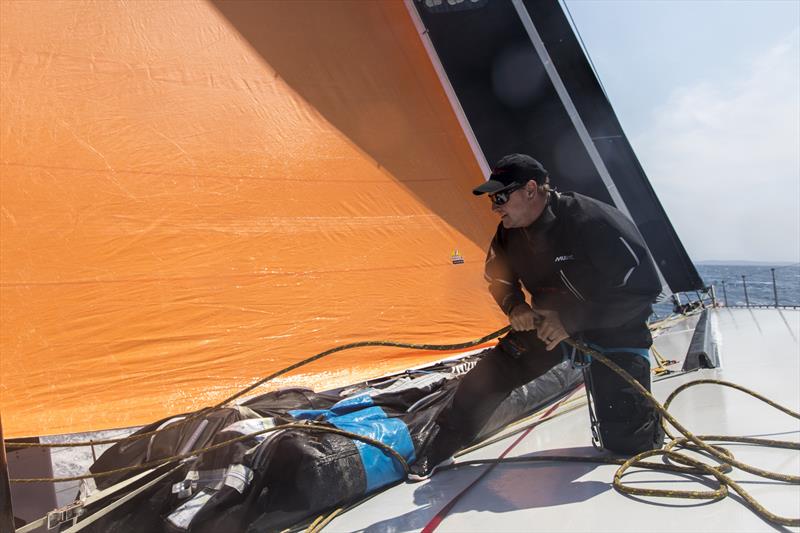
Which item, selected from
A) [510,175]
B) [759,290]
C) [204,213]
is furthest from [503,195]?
[759,290]

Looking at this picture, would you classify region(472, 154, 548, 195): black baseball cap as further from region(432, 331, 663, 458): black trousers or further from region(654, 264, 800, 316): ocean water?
region(654, 264, 800, 316): ocean water

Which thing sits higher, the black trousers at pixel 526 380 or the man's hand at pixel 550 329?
the man's hand at pixel 550 329

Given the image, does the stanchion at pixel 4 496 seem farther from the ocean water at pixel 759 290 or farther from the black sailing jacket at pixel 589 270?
the ocean water at pixel 759 290

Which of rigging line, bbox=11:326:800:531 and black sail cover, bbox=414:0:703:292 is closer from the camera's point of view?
rigging line, bbox=11:326:800:531

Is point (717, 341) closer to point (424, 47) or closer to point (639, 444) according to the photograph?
point (639, 444)

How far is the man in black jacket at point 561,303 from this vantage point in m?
1.74

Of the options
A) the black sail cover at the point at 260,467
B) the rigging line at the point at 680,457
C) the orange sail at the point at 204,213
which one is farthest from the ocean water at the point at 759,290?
the black sail cover at the point at 260,467

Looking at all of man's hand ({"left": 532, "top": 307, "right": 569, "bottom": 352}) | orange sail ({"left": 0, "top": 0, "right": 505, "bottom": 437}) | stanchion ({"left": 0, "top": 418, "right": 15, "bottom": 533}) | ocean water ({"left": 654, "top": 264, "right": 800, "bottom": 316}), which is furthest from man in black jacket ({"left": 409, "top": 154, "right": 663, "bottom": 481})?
ocean water ({"left": 654, "top": 264, "right": 800, "bottom": 316})

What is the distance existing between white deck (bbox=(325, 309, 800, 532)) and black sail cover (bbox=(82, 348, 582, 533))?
105 millimetres

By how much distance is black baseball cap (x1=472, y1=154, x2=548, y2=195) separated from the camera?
5.82 feet

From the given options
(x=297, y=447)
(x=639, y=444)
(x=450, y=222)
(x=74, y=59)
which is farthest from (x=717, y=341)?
(x=74, y=59)

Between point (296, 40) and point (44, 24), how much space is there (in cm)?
149

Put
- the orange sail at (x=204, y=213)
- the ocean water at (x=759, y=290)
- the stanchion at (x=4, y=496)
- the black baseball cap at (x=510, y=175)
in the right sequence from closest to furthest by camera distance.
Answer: the stanchion at (x=4, y=496) < the black baseball cap at (x=510, y=175) < the orange sail at (x=204, y=213) < the ocean water at (x=759, y=290)

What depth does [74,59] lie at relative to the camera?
3283 millimetres
